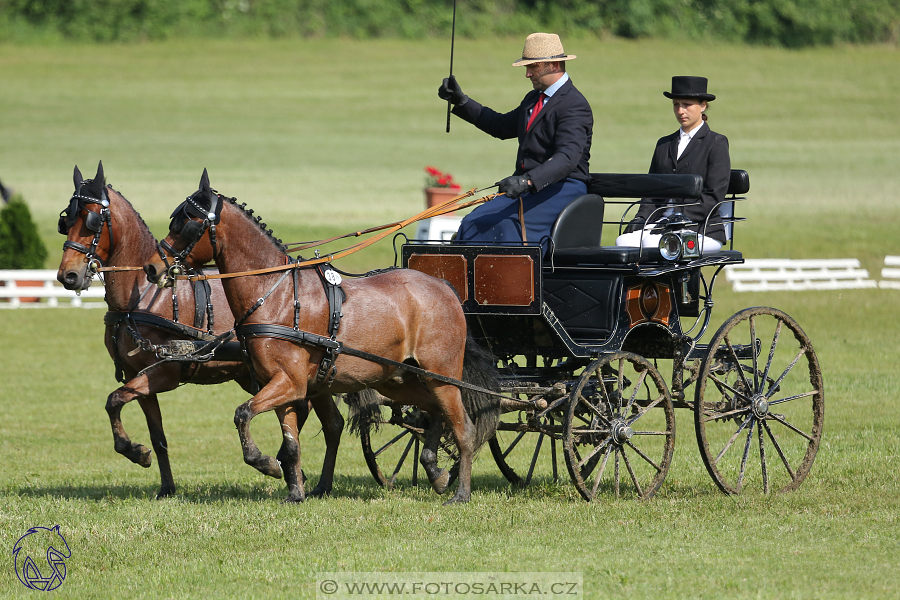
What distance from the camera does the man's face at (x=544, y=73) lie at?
26.1 ft

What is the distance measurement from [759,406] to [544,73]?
2.61 meters

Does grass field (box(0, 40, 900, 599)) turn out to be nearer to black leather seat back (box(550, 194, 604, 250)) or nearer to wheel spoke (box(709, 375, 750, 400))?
wheel spoke (box(709, 375, 750, 400))

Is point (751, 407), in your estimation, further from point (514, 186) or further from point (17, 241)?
point (17, 241)

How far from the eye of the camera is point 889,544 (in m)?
6.30

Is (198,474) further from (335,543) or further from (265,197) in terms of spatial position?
(265,197)

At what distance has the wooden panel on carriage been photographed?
748cm

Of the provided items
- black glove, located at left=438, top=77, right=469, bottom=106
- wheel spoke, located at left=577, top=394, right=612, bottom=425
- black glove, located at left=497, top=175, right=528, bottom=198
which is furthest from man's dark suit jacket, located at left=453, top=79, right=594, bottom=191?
wheel spoke, located at left=577, top=394, right=612, bottom=425

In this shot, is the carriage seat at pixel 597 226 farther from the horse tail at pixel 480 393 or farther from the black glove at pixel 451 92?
the black glove at pixel 451 92

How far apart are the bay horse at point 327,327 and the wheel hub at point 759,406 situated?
171cm

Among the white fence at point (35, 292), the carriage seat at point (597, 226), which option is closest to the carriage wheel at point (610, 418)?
the carriage seat at point (597, 226)

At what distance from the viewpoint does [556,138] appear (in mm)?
7859

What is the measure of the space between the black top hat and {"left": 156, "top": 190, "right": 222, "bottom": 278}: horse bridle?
3.54 meters

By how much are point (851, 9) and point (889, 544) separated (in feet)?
187

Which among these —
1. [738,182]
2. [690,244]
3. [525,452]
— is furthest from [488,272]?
[525,452]
